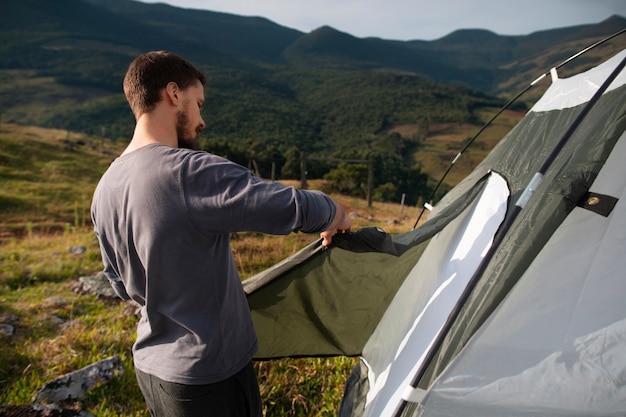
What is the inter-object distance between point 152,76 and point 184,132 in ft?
0.74

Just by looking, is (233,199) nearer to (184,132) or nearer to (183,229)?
(183,229)

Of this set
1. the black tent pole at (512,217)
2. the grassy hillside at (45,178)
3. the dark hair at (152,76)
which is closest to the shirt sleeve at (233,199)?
the dark hair at (152,76)

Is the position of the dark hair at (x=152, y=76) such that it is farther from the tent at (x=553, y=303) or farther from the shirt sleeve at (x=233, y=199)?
the tent at (x=553, y=303)

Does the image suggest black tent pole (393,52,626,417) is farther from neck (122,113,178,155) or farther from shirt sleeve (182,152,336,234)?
neck (122,113,178,155)

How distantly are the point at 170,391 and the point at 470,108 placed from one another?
124 metres

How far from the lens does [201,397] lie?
A: 61.6 inches

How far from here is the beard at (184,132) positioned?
1.57 metres

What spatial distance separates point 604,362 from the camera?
1.64 meters

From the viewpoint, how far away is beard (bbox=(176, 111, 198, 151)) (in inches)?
61.8

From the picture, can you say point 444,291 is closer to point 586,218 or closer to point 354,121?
point 586,218

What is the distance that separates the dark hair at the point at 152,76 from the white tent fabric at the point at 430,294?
5.18 feet

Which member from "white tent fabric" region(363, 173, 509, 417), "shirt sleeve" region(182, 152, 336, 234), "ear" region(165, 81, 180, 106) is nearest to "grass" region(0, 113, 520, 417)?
"white tent fabric" region(363, 173, 509, 417)

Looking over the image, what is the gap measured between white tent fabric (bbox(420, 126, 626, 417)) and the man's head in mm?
1440

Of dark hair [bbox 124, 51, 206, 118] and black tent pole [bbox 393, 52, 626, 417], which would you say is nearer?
dark hair [bbox 124, 51, 206, 118]
